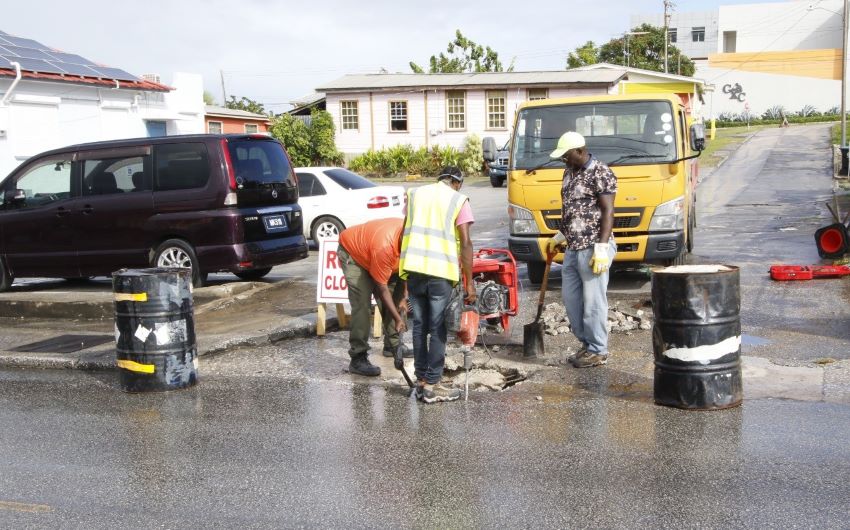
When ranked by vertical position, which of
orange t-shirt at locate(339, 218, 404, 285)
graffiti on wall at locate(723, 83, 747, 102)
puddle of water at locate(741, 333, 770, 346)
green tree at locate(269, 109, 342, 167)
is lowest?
puddle of water at locate(741, 333, 770, 346)

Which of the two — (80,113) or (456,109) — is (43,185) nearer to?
(80,113)

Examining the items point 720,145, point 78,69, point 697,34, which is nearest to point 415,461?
point 78,69

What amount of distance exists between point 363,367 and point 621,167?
4.84 metres

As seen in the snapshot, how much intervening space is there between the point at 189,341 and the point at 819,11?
3076 inches

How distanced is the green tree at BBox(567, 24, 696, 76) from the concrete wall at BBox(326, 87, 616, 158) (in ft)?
86.2

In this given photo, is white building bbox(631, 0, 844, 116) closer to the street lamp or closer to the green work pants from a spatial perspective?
the street lamp

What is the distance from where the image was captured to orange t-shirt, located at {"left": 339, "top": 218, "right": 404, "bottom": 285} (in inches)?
281

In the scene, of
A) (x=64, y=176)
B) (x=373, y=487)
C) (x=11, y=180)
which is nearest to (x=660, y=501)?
(x=373, y=487)

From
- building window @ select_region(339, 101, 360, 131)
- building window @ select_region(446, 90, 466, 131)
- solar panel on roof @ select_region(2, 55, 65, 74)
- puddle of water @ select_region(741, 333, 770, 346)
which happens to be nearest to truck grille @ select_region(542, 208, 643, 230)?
puddle of water @ select_region(741, 333, 770, 346)

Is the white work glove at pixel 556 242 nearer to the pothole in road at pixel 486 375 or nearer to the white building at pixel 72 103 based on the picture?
the pothole in road at pixel 486 375

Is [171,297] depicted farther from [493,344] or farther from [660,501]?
[660,501]

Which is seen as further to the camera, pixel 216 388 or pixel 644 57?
pixel 644 57

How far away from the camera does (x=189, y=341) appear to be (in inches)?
307

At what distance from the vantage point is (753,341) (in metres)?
8.79
